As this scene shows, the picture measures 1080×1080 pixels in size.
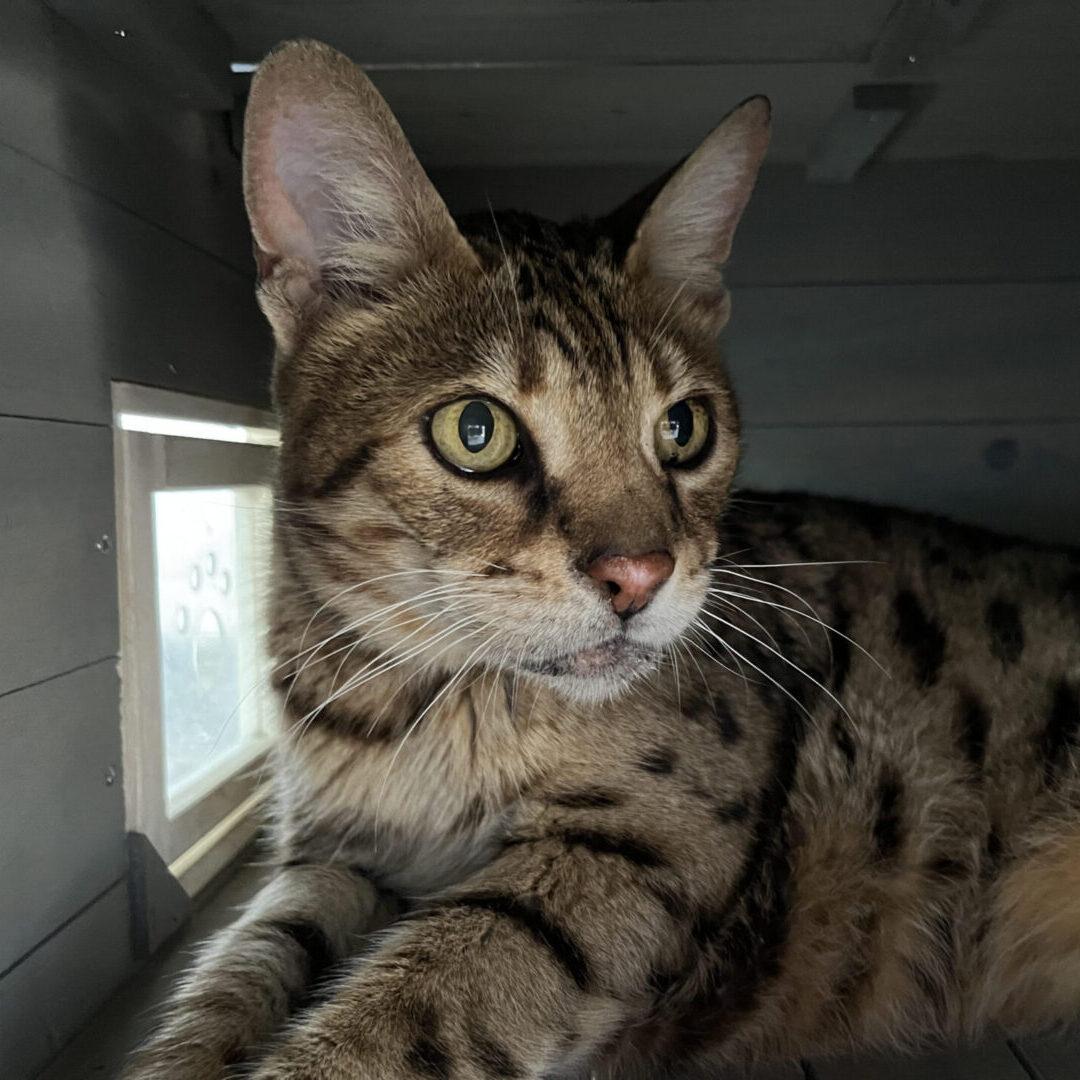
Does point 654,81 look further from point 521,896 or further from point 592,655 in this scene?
point 521,896

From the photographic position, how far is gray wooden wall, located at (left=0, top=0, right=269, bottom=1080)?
45.3 inches

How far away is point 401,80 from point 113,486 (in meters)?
0.80

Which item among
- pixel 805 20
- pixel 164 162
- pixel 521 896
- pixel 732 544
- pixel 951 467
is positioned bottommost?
pixel 521 896

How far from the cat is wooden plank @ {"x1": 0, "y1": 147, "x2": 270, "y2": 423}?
0.24 metres

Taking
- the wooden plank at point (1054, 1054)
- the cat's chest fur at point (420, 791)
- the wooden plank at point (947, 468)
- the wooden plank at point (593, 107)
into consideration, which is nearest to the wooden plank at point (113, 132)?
the wooden plank at point (593, 107)

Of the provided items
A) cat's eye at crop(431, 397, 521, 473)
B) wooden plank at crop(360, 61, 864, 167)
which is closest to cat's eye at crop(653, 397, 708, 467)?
cat's eye at crop(431, 397, 521, 473)

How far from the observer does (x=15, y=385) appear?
3.77ft

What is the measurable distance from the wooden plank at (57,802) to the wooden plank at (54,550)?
4cm

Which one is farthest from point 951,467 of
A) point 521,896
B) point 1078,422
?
point 521,896

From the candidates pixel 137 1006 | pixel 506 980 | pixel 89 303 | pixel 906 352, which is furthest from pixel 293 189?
pixel 906 352

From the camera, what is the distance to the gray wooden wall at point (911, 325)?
2.07 metres

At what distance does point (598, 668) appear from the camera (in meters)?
1.12

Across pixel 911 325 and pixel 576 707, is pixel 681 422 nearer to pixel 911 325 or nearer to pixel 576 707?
pixel 576 707

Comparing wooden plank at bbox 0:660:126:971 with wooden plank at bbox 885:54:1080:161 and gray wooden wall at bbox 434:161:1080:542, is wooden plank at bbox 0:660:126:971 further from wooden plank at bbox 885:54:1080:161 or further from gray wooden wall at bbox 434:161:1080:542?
wooden plank at bbox 885:54:1080:161
